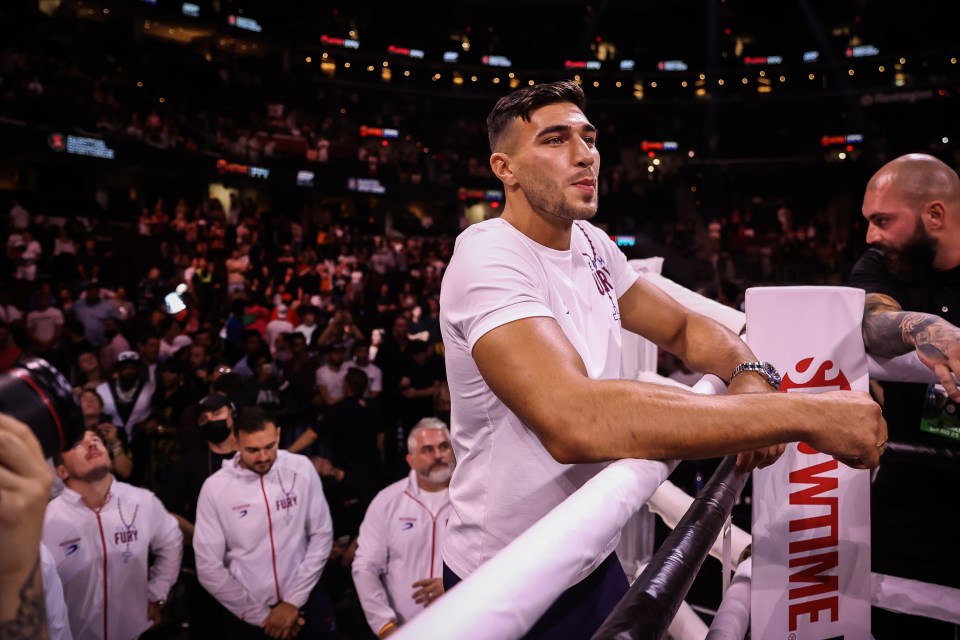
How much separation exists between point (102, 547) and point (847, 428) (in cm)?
388

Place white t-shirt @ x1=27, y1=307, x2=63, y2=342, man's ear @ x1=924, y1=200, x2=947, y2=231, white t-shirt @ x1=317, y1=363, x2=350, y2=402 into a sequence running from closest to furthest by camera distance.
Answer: man's ear @ x1=924, y1=200, x2=947, y2=231 < white t-shirt @ x1=317, y1=363, x2=350, y2=402 < white t-shirt @ x1=27, y1=307, x2=63, y2=342

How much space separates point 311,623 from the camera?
4273mm

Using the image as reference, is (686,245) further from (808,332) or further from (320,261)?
(808,332)

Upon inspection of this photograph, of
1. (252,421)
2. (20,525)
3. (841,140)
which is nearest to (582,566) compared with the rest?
(20,525)

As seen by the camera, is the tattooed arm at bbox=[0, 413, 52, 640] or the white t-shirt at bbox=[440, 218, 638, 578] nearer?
the tattooed arm at bbox=[0, 413, 52, 640]

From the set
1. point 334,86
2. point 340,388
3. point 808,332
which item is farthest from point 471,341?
point 334,86

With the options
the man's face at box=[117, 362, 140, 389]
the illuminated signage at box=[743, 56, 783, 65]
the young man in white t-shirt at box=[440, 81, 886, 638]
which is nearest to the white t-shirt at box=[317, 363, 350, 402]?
the man's face at box=[117, 362, 140, 389]

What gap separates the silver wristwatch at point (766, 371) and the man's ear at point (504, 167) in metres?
0.61

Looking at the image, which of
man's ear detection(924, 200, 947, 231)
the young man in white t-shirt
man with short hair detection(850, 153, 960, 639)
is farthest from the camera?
man's ear detection(924, 200, 947, 231)

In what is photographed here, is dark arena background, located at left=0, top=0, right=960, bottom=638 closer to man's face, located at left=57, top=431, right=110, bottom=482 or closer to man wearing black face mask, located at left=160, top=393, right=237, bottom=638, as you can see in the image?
man wearing black face mask, located at left=160, top=393, right=237, bottom=638

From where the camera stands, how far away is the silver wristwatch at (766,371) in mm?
1383

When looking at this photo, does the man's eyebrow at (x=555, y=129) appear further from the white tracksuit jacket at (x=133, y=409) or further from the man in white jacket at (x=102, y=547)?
the white tracksuit jacket at (x=133, y=409)

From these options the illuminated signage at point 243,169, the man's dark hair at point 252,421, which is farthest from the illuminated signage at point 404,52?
the man's dark hair at point 252,421

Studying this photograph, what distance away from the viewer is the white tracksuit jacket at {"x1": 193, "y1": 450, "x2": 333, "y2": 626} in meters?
4.15
